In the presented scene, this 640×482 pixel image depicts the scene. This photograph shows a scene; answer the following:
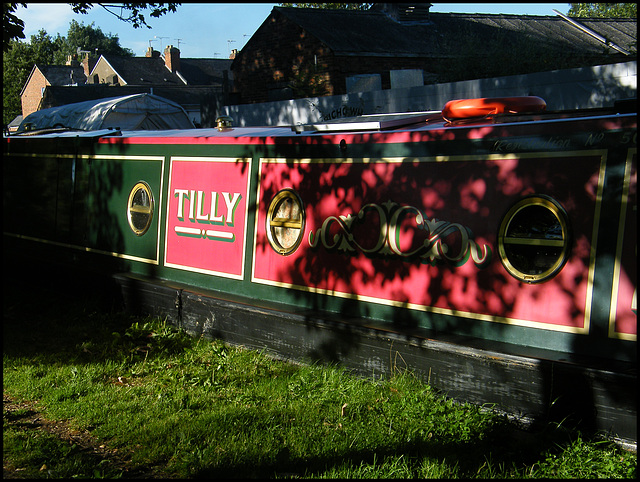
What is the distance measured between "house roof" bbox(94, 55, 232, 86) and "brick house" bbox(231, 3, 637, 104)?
97.2 ft

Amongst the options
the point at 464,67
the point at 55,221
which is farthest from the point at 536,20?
the point at 55,221

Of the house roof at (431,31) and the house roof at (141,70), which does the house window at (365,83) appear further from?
the house roof at (141,70)

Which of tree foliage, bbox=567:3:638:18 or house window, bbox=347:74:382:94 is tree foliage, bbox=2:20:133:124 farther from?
tree foliage, bbox=567:3:638:18

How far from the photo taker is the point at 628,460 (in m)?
3.41

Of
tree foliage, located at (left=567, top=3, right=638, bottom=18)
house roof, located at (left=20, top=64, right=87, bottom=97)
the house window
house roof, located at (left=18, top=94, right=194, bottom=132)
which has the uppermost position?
tree foliage, located at (left=567, top=3, right=638, bottom=18)

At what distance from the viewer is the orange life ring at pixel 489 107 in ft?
15.5

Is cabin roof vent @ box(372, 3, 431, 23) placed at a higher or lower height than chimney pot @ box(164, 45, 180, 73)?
lower

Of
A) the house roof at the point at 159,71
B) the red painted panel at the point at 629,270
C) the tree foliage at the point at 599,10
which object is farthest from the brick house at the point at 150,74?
the red painted panel at the point at 629,270

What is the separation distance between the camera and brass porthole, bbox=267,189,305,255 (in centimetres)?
541

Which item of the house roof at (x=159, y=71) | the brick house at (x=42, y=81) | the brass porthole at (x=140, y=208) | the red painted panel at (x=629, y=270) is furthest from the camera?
the house roof at (x=159, y=71)

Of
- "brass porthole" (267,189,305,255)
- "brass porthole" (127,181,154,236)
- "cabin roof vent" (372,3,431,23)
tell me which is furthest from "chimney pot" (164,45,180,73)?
"brass porthole" (267,189,305,255)

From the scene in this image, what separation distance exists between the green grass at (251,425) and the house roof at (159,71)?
49.0 meters

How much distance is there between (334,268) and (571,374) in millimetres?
2023

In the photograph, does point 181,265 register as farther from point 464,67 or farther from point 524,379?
point 464,67
